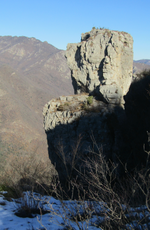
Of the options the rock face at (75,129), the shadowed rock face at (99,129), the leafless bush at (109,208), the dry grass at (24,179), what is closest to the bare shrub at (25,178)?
the dry grass at (24,179)

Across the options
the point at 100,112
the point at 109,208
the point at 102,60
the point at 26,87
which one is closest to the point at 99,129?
the point at 100,112

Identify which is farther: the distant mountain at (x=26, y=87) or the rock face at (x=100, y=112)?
the distant mountain at (x=26, y=87)

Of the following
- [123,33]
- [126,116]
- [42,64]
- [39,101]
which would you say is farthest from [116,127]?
[42,64]

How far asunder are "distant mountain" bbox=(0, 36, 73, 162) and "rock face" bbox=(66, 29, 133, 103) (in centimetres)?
652

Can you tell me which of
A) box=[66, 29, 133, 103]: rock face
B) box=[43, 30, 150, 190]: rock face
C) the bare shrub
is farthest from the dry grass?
box=[66, 29, 133, 103]: rock face

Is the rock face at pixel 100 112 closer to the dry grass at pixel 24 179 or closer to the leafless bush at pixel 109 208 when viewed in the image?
the dry grass at pixel 24 179

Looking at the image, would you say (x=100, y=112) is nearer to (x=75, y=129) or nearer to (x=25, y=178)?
(x=75, y=129)

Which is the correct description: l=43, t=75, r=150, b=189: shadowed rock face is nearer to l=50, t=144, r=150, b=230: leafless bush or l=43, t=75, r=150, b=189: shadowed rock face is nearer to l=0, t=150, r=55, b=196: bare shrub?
l=0, t=150, r=55, b=196: bare shrub

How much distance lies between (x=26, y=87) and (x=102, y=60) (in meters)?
63.8

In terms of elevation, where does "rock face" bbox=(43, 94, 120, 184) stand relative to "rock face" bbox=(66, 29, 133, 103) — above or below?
below

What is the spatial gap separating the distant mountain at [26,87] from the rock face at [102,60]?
21.4ft

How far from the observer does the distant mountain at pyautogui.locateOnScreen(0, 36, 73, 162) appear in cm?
4736

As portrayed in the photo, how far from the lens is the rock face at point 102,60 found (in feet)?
47.5

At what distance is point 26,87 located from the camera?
246 feet
